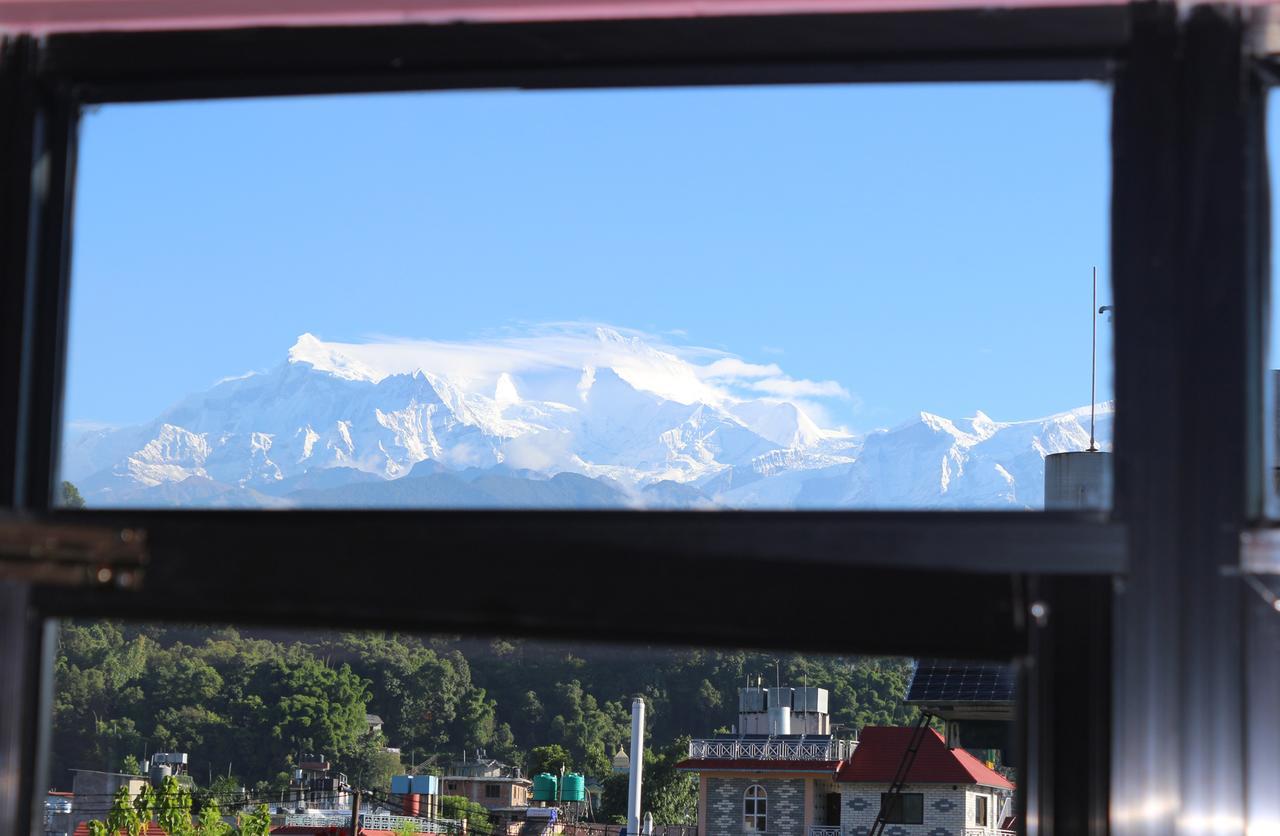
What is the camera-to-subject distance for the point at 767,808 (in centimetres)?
1517

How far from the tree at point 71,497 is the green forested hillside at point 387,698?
20230 millimetres

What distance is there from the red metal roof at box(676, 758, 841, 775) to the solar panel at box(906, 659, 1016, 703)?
8.82m

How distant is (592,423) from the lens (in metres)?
23.2

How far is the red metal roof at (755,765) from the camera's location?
1484cm

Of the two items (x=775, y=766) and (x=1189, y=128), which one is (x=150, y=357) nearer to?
(x=775, y=766)

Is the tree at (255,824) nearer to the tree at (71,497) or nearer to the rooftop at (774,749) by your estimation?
the rooftop at (774,749)

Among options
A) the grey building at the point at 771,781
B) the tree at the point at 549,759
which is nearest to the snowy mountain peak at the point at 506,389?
the grey building at the point at 771,781

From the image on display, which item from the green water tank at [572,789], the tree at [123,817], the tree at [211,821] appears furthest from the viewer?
the green water tank at [572,789]

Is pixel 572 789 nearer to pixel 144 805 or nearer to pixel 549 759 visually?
pixel 549 759

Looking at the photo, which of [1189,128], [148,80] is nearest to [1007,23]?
[1189,128]

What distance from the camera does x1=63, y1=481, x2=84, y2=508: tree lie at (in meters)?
0.76

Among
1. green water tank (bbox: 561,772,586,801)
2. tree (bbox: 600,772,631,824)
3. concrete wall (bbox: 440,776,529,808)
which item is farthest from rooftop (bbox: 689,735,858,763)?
concrete wall (bbox: 440,776,529,808)

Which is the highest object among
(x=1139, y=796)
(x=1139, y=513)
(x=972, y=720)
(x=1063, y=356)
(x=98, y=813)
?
(x=1063, y=356)

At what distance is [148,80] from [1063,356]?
1218 centimetres
